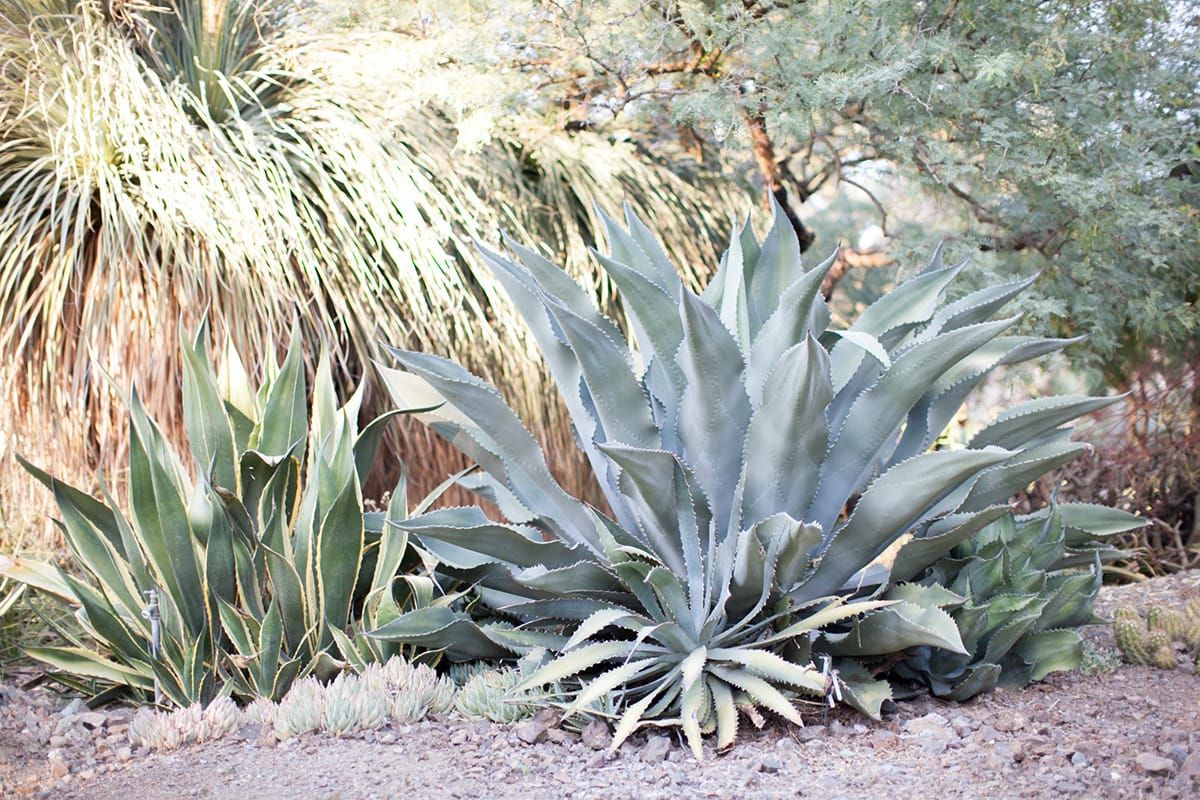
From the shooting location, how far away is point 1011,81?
144 inches

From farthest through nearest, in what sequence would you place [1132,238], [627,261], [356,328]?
1. [356,328]
2. [1132,238]
3. [627,261]

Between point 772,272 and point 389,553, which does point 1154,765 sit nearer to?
point 772,272

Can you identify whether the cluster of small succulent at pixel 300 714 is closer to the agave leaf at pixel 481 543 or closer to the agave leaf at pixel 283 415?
the agave leaf at pixel 481 543

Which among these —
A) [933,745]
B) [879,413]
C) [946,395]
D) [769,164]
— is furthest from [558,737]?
[769,164]

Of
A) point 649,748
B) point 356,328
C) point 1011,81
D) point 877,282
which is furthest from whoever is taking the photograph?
point 877,282

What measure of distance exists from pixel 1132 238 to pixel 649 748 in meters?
2.73

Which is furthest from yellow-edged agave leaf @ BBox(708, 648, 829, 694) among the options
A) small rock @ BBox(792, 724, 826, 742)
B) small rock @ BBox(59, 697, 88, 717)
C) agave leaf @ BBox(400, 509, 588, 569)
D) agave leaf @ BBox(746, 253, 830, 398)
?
small rock @ BBox(59, 697, 88, 717)

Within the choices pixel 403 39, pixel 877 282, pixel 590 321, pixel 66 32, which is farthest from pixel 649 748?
pixel 877 282

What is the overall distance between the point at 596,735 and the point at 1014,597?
99 centimetres

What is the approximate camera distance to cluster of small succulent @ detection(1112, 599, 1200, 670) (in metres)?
2.89

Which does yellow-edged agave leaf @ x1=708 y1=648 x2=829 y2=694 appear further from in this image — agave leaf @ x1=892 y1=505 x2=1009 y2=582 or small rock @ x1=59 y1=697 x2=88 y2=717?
small rock @ x1=59 y1=697 x2=88 y2=717

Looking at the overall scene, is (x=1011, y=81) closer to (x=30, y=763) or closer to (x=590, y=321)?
(x=590, y=321)

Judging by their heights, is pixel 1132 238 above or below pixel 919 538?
above

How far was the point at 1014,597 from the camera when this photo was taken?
2.54 m
